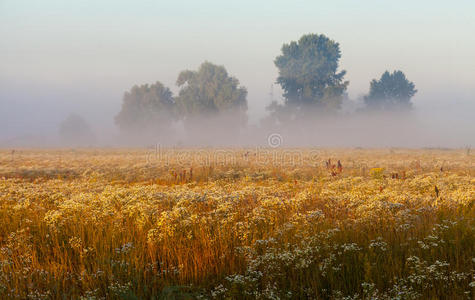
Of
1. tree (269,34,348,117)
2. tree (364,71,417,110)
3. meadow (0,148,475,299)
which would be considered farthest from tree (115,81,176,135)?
meadow (0,148,475,299)

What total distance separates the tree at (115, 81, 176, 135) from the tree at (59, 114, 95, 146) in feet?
111

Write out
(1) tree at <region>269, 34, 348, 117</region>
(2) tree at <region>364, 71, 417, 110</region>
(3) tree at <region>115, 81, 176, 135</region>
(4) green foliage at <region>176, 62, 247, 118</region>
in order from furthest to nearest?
1. (3) tree at <region>115, 81, 176, 135</region>
2. (2) tree at <region>364, 71, 417, 110</region>
3. (4) green foliage at <region>176, 62, 247, 118</region>
4. (1) tree at <region>269, 34, 348, 117</region>

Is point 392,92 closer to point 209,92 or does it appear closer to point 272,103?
point 272,103

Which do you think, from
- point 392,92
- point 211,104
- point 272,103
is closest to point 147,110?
point 211,104

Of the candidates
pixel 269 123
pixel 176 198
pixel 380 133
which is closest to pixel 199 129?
pixel 269 123

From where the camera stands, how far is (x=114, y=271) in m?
5.96

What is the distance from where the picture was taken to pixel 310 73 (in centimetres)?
8262

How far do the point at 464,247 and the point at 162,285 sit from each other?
511cm

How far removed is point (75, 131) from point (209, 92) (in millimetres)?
74739

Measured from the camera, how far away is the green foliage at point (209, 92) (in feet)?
294

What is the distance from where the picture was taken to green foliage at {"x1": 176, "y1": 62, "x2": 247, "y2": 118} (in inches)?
3533

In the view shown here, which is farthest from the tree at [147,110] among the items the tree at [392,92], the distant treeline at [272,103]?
the tree at [392,92]

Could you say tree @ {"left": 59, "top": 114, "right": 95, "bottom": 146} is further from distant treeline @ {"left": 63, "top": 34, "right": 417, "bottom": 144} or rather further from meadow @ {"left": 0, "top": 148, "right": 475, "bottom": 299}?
meadow @ {"left": 0, "top": 148, "right": 475, "bottom": 299}

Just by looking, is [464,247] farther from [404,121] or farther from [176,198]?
[404,121]
